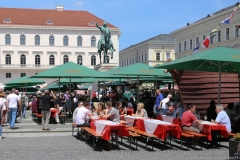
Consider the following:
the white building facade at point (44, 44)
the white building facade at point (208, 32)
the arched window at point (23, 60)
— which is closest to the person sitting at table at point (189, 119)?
the white building facade at point (208, 32)

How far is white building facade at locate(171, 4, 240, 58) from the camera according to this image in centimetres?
5644

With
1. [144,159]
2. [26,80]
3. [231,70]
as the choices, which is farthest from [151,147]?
[26,80]

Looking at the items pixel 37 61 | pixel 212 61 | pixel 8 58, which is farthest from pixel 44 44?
pixel 212 61

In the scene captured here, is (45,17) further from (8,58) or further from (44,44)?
(8,58)

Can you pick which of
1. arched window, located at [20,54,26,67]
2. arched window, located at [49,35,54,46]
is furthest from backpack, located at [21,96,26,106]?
arched window, located at [20,54,26,67]

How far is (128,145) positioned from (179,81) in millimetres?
4938

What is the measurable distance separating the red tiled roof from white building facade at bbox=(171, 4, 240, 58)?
16.5 meters

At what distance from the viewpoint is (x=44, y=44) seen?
83750 millimetres

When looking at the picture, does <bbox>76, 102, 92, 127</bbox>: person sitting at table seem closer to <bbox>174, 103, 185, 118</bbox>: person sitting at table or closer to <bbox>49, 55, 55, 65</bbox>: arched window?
<bbox>174, 103, 185, 118</bbox>: person sitting at table

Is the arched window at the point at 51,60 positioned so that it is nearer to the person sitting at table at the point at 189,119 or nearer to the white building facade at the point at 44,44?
the white building facade at the point at 44,44

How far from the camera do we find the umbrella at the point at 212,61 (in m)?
12.1

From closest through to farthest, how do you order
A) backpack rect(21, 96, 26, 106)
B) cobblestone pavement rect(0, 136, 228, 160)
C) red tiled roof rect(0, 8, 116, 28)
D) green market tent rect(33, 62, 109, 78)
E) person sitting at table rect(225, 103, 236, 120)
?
cobblestone pavement rect(0, 136, 228, 160)
person sitting at table rect(225, 103, 236, 120)
green market tent rect(33, 62, 109, 78)
backpack rect(21, 96, 26, 106)
red tiled roof rect(0, 8, 116, 28)

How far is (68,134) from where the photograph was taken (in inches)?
598

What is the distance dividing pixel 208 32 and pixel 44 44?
33.6 metres
